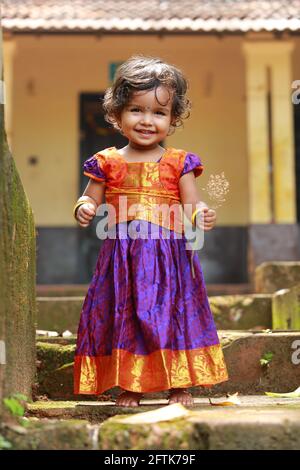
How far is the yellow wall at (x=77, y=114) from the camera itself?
10.5m

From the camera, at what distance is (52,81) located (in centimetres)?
1060

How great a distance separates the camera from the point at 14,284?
8.87ft

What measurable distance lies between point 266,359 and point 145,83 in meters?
1.40

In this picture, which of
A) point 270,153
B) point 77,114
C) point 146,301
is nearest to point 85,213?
point 146,301

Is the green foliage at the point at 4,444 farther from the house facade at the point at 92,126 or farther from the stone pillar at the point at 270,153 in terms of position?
the house facade at the point at 92,126

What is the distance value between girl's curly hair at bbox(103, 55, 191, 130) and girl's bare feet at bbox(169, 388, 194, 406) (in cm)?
112

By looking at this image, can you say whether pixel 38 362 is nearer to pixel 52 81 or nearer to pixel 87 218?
pixel 87 218

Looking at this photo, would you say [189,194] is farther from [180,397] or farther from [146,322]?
[180,397]

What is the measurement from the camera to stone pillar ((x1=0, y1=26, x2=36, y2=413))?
2.42 metres

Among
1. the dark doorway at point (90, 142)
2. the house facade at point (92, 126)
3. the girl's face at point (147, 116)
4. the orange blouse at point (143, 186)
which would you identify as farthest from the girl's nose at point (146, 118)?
the dark doorway at point (90, 142)

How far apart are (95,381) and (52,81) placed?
8.10 metres

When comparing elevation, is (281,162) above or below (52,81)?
below
